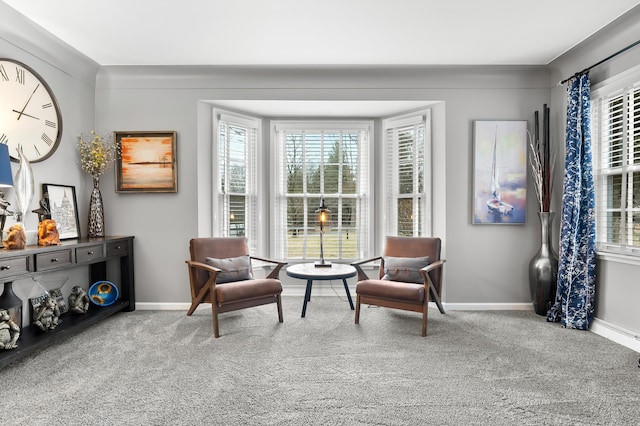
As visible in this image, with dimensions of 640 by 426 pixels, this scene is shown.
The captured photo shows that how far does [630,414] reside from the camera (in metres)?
2.09

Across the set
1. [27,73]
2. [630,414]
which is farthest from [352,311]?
[27,73]

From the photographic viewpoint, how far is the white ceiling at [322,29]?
2963 millimetres

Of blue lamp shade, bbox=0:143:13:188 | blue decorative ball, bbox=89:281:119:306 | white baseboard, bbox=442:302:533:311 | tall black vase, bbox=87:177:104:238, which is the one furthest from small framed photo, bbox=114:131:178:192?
Result: white baseboard, bbox=442:302:533:311

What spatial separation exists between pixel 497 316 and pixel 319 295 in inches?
82.6

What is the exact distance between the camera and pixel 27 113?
3.34 meters

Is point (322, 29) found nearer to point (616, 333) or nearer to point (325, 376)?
point (325, 376)

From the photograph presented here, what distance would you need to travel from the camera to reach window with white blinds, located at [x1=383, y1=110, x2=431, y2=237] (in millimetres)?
4578

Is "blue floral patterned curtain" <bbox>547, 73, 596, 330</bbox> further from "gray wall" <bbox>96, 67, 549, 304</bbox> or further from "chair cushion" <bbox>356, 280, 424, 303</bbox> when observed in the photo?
"chair cushion" <bbox>356, 280, 424, 303</bbox>

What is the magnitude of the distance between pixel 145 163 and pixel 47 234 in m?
1.37

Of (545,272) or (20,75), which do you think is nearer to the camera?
(20,75)

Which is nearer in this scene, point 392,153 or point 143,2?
point 143,2

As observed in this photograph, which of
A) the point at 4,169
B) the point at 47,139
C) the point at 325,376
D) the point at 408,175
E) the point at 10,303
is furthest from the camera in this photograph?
the point at 408,175

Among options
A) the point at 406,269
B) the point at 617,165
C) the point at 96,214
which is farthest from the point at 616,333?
the point at 96,214

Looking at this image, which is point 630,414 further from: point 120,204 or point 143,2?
point 120,204
